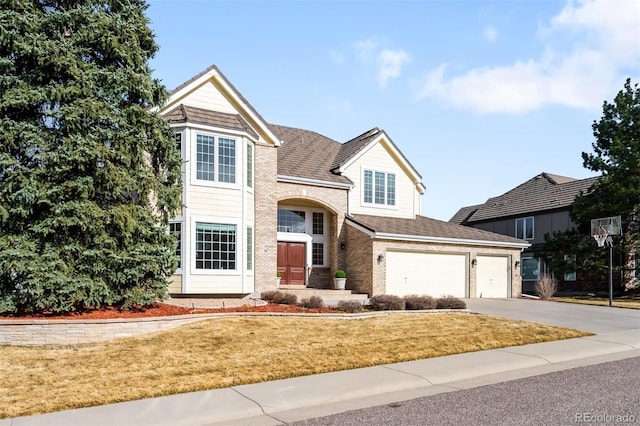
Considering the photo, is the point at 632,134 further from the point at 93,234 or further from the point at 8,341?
the point at 8,341

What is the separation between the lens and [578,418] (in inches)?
274

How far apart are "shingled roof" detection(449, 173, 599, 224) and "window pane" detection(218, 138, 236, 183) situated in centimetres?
2410

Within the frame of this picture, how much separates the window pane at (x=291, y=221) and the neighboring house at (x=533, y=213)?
18.2m

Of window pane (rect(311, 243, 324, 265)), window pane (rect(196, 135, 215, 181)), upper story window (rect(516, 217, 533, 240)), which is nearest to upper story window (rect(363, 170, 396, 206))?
window pane (rect(311, 243, 324, 265))

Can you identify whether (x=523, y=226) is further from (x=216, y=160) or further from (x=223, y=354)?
(x=223, y=354)

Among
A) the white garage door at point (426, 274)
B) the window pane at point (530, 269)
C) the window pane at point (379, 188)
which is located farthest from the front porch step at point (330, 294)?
the window pane at point (530, 269)

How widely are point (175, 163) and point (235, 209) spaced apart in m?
3.69

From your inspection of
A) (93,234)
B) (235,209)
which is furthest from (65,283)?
(235,209)

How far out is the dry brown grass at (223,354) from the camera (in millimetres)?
8945

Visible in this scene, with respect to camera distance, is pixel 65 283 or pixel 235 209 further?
pixel 235 209

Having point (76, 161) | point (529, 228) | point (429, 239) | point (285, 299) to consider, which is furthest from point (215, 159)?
point (529, 228)

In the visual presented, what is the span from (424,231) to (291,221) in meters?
6.43

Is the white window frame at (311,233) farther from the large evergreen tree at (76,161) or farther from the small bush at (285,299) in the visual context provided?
the large evergreen tree at (76,161)

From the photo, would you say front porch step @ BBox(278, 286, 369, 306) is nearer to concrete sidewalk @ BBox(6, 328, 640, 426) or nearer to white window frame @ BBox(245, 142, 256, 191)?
white window frame @ BBox(245, 142, 256, 191)
